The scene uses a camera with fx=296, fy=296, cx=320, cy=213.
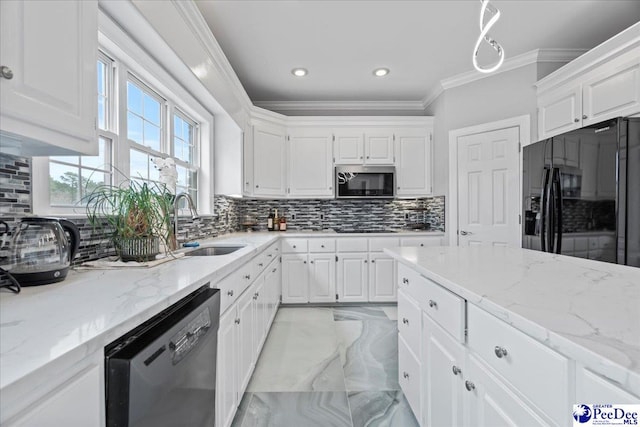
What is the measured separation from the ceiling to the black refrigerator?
1.05 metres

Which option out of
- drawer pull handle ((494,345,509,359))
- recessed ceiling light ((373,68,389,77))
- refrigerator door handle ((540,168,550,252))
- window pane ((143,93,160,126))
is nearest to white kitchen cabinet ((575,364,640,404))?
drawer pull handle ((494,345,509,359))

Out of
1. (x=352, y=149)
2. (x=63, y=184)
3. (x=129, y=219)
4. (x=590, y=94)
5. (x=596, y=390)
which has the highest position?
(x=590, y=94)

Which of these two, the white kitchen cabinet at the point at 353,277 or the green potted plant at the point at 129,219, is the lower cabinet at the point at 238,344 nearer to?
the green potted plant at the point at 129,219

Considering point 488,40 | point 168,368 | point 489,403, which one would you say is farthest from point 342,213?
point 168,368

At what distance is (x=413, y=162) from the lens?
3826 mm

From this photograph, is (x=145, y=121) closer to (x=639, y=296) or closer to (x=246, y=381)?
(x=246, y=381)

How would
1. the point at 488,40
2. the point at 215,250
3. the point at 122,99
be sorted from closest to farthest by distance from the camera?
the point at 488,40, the point at 122,99, the point at 215,250

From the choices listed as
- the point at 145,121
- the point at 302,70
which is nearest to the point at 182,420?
the point at 145,121

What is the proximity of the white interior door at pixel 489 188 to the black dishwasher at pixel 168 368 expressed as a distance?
9.71ft

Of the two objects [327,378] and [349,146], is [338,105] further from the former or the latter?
[327,378]

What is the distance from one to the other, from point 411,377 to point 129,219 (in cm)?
163

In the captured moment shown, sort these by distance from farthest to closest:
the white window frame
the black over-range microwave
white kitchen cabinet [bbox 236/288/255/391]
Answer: the black over-range microwave → white kitchen cabinet [bbox 236/288/255/391] → the white window frame

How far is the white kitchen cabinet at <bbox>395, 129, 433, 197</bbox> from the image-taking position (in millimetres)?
3822

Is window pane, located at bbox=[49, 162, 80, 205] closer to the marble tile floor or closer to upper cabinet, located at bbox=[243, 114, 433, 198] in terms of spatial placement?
the marble tile floor
